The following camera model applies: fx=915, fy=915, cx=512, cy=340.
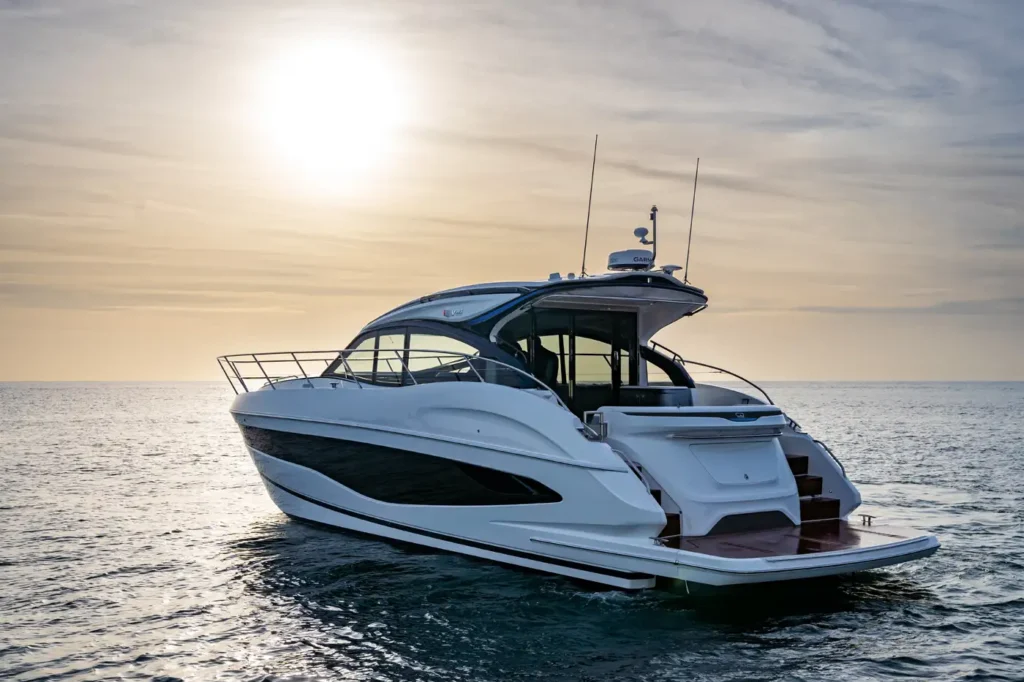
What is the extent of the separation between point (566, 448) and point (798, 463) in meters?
3.35

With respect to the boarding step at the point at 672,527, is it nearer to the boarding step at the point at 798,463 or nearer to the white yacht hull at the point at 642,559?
the white yacht hull at the point at 642,559

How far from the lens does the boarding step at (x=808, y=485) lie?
10.5m

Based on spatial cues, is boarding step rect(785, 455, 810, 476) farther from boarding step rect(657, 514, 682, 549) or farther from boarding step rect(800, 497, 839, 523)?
boarding step rect(657, 514, 682, 549)

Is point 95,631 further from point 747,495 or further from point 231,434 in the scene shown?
point 231,434

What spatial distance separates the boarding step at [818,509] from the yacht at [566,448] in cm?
2

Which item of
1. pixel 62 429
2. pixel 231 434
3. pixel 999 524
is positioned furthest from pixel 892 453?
pixel 62 429

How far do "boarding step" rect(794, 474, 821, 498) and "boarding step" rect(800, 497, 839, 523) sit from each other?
0.25 metres

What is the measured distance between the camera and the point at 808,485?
10.6 m

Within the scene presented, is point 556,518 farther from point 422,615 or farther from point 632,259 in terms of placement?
point 632,259

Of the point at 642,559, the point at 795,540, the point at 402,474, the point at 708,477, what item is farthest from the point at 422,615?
the point at 795,540

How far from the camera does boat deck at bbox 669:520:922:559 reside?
8.25m

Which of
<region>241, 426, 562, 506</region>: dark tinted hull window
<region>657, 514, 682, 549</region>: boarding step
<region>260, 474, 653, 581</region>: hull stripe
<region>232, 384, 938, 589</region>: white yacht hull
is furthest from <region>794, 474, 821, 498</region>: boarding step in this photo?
<region>241, 426, 562, 506</region>: dark tinted hull window

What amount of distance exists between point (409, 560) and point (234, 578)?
77.9 inches

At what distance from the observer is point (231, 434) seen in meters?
41.3
